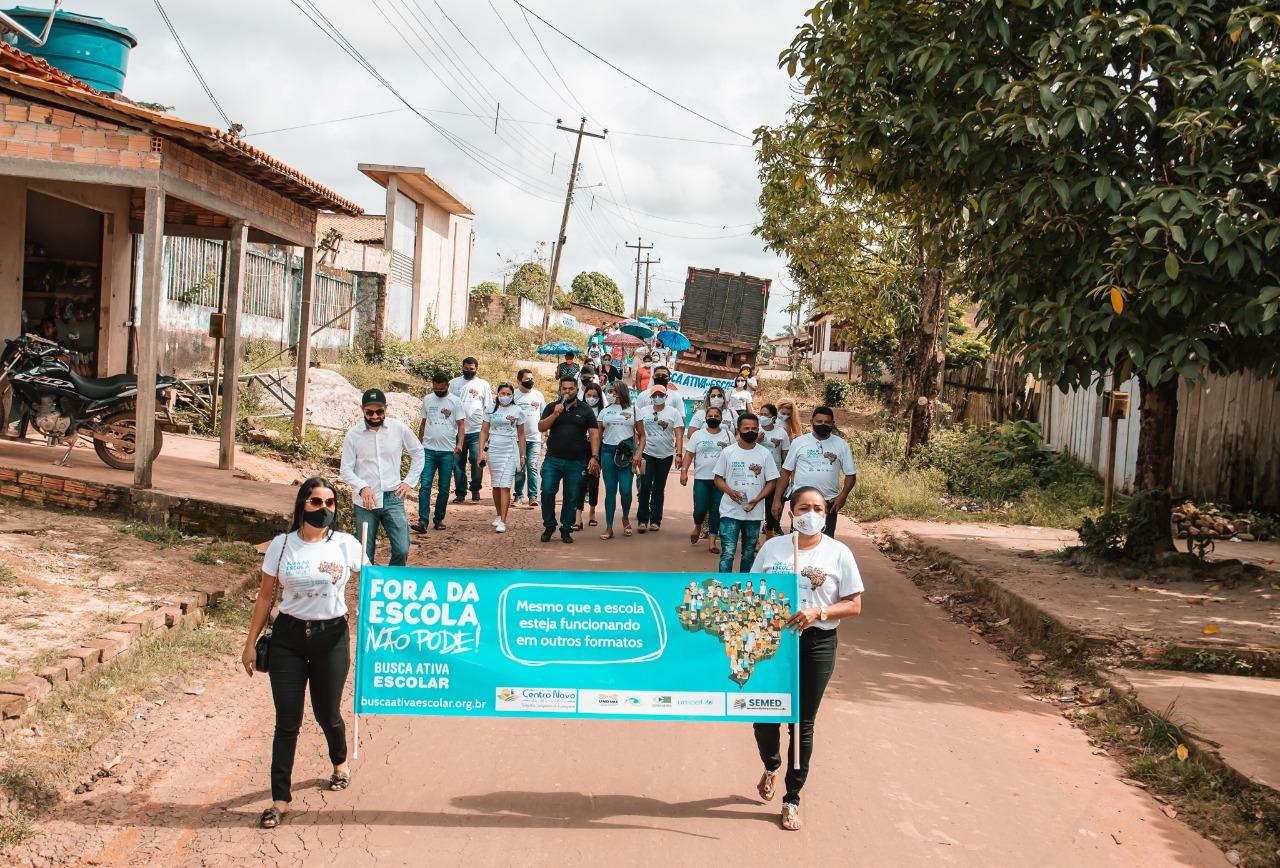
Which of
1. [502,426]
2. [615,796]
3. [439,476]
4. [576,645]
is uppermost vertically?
[502,426]

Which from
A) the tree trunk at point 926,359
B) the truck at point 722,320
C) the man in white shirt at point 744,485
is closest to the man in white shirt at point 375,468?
the man in white shirt at point 744,485

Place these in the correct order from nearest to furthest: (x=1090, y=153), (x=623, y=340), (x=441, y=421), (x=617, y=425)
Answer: (x=1090, y=153) → (x=441, y=421) → (x=617, y=425) → (x=623, y=340)

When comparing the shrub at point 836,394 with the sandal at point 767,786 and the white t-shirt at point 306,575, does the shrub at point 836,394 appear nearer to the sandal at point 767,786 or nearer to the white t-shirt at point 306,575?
the sandal at point 767,786

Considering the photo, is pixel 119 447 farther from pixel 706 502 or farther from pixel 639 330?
pixel 639 330

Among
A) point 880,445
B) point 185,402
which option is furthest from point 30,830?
point 880,445

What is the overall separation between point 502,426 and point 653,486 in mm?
2087

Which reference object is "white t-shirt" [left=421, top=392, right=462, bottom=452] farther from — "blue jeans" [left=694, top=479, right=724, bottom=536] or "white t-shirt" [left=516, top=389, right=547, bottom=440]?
"blue jeans" [left=694, top=479, right=724, bottom=536]

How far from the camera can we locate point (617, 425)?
13047mm

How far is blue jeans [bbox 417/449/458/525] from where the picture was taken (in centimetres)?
1242

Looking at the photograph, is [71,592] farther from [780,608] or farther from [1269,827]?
[1269,827]

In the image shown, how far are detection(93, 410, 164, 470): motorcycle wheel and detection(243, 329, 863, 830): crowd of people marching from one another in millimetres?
2982

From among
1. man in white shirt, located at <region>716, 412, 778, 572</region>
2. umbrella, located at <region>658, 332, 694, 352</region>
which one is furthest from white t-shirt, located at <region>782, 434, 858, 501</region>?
umbrella, located at <region>658, 332, 694, 352</region>

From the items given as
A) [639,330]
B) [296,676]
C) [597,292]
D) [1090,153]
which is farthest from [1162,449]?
[597,292]

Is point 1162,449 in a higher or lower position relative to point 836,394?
lower
